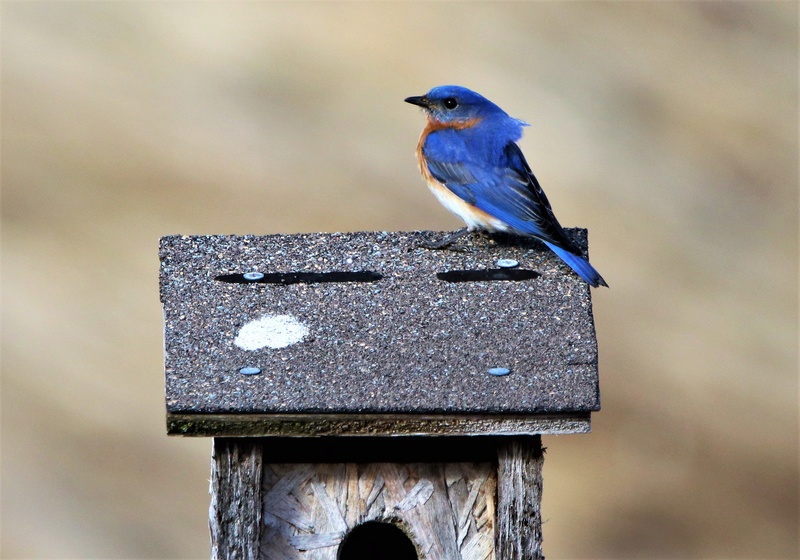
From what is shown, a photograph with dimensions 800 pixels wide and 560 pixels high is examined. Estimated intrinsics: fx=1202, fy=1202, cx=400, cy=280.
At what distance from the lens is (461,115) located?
5398 millimetres

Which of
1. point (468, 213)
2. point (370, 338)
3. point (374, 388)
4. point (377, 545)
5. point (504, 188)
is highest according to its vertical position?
point (504, 188)

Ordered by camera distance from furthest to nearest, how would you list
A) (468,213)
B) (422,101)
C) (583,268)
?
(422,101)
(468,213)
(583,268)

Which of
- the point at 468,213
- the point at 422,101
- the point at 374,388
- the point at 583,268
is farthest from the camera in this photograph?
the point at 422,101

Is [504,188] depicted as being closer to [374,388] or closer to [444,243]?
[444,243]

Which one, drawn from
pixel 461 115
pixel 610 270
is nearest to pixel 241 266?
pixel 461 115

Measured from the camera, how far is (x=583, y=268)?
13.3ft

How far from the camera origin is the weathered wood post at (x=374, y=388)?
3.63 metres

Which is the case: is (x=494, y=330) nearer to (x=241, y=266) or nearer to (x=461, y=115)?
(x=241, y=266)

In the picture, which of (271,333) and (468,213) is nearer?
(271,333)

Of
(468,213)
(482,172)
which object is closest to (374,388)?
(468,213)

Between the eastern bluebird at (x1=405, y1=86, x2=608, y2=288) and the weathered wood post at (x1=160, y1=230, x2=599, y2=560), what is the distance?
268mm

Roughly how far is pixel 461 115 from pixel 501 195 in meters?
0.79

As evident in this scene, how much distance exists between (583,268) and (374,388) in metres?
0.88

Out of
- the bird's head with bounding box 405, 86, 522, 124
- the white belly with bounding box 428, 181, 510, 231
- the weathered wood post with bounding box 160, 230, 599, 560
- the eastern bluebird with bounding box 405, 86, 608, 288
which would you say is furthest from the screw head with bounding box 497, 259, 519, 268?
the bird's head with bounding box 405, 86, 522, 124
